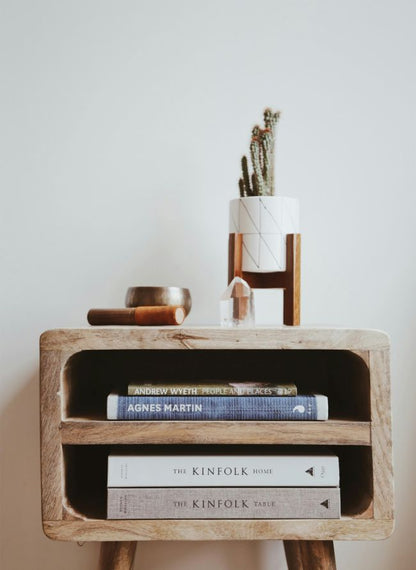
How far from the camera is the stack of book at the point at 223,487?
862 mm

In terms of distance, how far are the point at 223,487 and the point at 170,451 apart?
109mm

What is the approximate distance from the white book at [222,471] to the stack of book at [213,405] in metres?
0.07

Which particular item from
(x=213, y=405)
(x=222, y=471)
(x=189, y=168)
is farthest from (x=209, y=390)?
(x=189, y=168)

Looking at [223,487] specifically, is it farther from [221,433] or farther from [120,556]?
[120,556]

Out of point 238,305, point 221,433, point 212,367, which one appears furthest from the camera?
point 212,367

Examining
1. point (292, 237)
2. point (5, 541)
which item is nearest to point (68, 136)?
point (292, 237)

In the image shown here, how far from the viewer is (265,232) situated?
3.35ft

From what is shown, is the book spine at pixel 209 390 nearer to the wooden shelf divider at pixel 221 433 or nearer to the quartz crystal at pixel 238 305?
the wooden shelf divider at pixel 221 433

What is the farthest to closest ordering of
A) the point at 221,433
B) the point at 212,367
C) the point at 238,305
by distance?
the point at 212,367
the point at 238,305
the point at 221,433

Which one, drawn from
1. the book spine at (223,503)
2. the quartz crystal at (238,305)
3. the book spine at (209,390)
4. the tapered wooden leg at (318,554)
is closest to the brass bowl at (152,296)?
the quartz crystal at (238,305)

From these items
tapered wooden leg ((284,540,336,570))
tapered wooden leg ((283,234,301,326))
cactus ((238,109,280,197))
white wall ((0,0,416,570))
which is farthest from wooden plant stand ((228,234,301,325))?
tapered wooden leg ((284,540,336,570))

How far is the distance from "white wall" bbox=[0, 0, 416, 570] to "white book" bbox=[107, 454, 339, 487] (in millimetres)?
427

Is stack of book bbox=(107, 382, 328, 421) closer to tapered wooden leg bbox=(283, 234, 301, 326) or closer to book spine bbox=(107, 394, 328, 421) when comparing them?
book spine bbox=(107, 394, 328, 421)

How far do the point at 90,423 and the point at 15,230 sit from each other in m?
0.58
